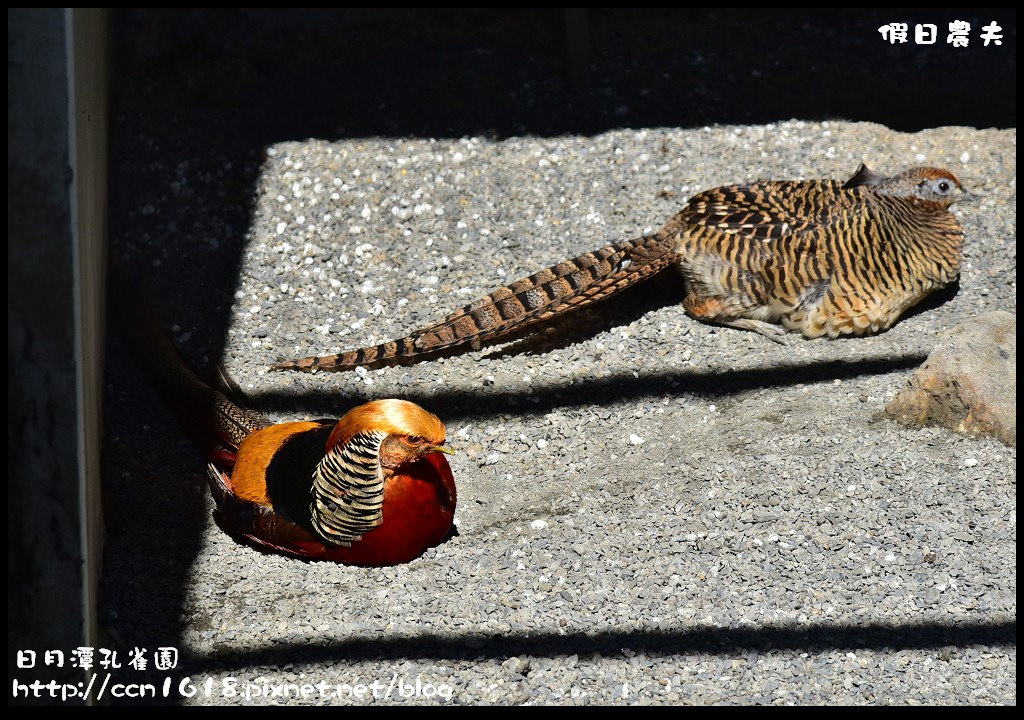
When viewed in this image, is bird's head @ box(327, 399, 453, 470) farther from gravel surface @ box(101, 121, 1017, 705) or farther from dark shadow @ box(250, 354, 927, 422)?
dark shadow @ box(250, 354, 927, 422)

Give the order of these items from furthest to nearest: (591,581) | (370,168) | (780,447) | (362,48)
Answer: (362,48), (370,168), (780,447), (591,581)

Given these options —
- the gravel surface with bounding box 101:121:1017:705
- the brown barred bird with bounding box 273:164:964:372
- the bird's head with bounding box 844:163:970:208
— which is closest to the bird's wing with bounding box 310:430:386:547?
the gravel surface with bounding box 101:121:1017:705

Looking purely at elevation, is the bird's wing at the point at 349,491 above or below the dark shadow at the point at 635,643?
above

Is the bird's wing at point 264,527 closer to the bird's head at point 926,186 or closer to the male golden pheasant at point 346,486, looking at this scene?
the male golden pheasant at point 346,486

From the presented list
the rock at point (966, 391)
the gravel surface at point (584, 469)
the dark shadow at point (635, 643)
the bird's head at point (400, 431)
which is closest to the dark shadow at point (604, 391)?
the gravel surface at point (584, 469)

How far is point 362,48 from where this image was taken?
216 inches

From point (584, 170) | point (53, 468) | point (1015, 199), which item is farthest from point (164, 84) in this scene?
point (1015, 199)

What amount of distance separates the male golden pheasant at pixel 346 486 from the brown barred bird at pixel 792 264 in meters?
1.00

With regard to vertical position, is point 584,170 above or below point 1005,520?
above

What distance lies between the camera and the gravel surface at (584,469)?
9.27 feet

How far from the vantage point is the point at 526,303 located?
158 inches

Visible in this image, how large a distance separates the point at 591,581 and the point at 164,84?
3.37 metres
